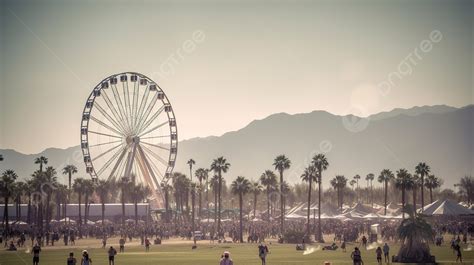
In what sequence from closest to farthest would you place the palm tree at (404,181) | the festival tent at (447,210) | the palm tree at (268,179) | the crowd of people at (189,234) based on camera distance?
the crowd of people at (189,234) → the festival tent at (447,210) → the palm tree at (404,181) → the palm tree at (268,179)

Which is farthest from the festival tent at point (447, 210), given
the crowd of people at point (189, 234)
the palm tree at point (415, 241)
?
the palm tree at point (415, 241)

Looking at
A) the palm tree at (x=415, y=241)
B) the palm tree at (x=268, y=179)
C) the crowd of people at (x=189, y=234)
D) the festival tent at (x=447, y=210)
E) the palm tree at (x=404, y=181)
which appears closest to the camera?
the palm tree at (x=415, y=241)

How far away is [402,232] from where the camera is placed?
5653 cm

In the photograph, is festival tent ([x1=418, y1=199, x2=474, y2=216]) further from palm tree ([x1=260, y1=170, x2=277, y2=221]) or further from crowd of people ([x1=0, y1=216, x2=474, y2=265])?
palm tree ([x1=260, y1=170, x2=277, y2=221])

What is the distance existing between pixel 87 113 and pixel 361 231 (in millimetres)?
44592

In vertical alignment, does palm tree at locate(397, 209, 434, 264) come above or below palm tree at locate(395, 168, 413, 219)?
below

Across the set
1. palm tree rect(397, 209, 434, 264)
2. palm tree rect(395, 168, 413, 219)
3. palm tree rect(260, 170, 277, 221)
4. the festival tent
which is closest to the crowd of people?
the festival tent

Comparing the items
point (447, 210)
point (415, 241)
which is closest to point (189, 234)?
point (447, 210)

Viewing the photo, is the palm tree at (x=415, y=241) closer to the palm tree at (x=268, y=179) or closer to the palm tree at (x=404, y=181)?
the palm tree at (x=404, y=181)

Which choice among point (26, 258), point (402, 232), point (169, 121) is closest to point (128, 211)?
point (169, 121)

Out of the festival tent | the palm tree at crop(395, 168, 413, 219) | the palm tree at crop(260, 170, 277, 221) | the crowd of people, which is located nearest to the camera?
the crowd of people

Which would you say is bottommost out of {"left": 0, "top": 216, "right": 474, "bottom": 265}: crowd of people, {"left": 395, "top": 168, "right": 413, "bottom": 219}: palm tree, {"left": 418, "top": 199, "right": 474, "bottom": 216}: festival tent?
{"left": 0, "top": 216, "right": 474, "bottom": 265}: crowd of people

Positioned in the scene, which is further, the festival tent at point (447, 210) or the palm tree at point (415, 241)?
the festival tent at point (447, 210)

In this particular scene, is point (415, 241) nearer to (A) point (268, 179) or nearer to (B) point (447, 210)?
(B) point (447, 210)
